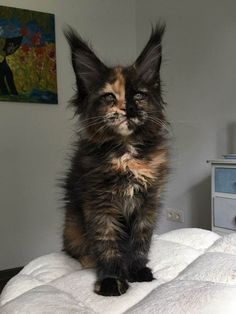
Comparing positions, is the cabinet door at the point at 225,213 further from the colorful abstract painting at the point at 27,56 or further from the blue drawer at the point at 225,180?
the colorful abstract painting at the point at 27,56

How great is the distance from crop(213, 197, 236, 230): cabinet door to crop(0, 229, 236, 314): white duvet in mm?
834

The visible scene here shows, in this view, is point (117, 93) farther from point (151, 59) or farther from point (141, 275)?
point (141, 275)

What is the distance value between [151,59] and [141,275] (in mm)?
617

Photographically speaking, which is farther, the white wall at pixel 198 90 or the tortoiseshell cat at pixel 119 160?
the white wall at pixel 198 90

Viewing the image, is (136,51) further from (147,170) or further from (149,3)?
(147,170)

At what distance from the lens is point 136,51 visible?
11.1 feet

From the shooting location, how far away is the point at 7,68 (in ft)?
8.63

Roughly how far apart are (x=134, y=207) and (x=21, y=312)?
39 centimetres

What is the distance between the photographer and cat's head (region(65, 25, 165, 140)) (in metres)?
0.93

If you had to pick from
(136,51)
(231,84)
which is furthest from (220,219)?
(136,51)

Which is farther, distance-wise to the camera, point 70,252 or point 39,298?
point 70,252

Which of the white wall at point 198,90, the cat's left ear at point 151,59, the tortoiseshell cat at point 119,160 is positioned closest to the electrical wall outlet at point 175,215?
the white wall at point 198,90

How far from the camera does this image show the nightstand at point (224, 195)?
202 cm

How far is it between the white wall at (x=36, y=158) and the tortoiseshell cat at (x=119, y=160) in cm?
151
